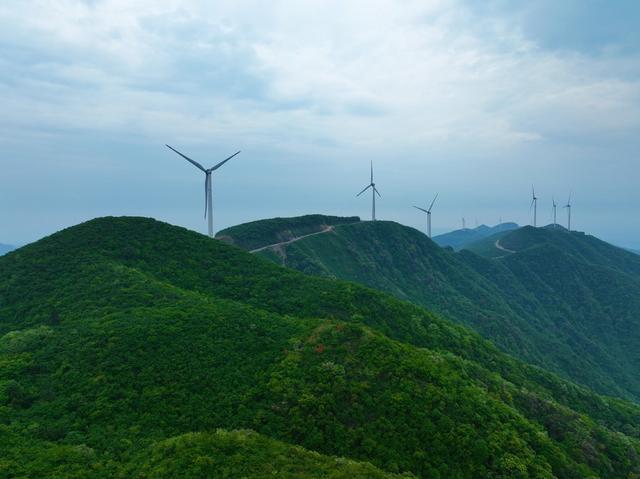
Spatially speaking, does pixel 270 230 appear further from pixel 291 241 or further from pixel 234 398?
pixel 234 398

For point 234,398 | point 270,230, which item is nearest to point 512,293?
point 270,230

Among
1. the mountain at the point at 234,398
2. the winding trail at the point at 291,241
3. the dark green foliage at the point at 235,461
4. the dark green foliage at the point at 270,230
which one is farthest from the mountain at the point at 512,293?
the dark green foliage at the point at 235,461

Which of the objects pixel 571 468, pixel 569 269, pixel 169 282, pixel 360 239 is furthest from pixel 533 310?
pixel 169 282

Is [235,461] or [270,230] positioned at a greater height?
[270,230]

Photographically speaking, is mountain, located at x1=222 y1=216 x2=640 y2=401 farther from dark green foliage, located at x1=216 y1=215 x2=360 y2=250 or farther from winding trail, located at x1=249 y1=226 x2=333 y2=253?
dark green foliage, located at x1=216 y1=215 x2=360 y2=250

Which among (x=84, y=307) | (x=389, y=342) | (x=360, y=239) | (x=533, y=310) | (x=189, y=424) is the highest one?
(x=360, y=239)

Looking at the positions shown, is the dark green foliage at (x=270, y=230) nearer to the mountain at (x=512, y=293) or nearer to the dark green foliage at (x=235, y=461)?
the mountain at (x=512, y=293)

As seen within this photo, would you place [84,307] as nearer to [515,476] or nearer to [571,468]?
[515,476]
